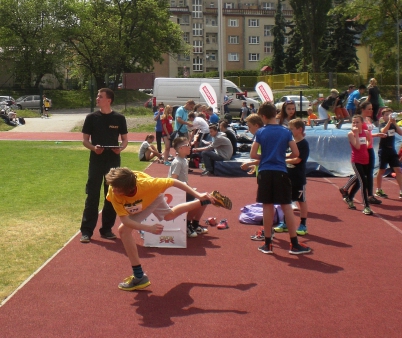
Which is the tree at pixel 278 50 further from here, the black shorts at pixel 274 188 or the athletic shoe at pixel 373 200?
the black shorts at pixel 274 188

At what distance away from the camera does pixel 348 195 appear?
419 inches

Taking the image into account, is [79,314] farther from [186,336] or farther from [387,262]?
[387,262]

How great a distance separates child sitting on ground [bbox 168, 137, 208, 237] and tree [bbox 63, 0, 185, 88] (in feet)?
169

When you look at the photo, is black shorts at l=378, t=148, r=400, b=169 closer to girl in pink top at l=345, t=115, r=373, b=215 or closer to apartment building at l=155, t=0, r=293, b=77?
girl in pink top at l=345, t=115, r=373, b=215

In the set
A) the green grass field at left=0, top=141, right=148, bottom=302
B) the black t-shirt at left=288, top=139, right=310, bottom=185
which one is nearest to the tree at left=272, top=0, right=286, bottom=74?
the green grass field at left=0, top=141, right=148, bottom=302

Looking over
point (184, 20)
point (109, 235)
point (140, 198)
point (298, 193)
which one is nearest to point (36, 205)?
point (109, 235)

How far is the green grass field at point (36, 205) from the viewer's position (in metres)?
7.20

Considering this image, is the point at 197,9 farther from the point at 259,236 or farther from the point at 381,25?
the point at 259,236

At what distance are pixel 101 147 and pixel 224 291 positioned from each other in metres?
2.97

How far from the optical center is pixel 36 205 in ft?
35.3

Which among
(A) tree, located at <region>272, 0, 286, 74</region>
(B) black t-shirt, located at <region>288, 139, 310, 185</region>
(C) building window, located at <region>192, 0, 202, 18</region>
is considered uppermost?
(C) building window, located at <region>192, 0, 202, 18</region>

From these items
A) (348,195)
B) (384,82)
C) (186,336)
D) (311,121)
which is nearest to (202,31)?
(384,82)

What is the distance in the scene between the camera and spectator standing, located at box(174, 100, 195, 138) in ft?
54.8

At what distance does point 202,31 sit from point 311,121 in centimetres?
7521
